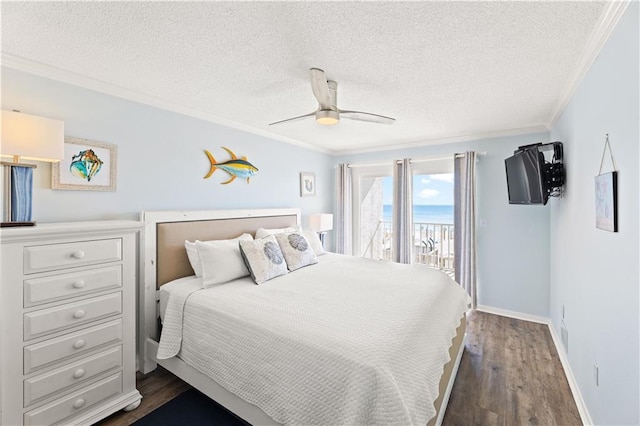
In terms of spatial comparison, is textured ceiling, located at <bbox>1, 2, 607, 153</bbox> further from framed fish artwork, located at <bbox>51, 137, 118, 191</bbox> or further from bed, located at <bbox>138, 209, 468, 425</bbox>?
bed, located at <bbox>138, 209, 468, 425</bbox>

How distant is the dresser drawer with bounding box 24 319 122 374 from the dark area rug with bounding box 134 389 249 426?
584mm

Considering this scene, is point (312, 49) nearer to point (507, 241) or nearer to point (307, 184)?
point (307, 184)

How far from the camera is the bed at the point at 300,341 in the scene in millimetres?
1365

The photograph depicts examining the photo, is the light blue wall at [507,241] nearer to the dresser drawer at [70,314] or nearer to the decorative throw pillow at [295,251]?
the decorative throw pillow at [295,251]

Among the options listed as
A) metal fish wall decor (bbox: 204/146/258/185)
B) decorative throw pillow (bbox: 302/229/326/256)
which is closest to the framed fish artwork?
metal fish wall decor (bbox: 204/146/258/185)

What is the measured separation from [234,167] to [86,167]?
144 centimetres

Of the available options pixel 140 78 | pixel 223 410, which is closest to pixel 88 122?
pixel 140 78

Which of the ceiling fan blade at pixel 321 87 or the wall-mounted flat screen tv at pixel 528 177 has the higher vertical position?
the ceiling fan blade at pixel 321 87

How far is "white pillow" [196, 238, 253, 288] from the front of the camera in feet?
7.96

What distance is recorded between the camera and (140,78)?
2234 millimetres

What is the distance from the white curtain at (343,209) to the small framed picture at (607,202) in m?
3.52

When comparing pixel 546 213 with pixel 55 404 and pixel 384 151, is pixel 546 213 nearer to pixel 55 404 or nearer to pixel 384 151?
pixel 384 151

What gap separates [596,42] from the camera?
162 cm

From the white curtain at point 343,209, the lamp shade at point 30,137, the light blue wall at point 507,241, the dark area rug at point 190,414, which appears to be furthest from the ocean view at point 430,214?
the lamp shade at point 30,137
